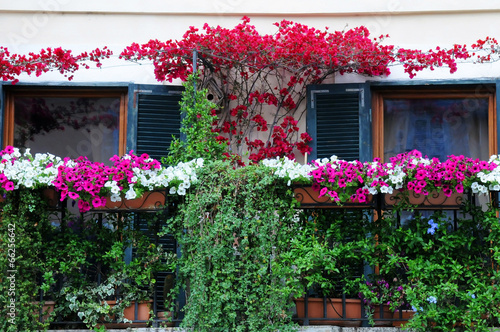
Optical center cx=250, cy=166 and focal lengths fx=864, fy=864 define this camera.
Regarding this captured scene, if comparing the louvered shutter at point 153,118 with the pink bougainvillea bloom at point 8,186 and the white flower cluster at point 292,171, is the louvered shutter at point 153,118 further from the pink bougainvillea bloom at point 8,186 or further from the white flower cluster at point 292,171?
the white flower cluster at point 292,171

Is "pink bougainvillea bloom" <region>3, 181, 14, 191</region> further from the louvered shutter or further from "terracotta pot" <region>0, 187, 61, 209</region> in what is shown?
the louvered shutter

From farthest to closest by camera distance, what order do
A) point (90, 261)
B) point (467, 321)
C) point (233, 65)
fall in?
point (233, 65), point (90, 261), point (467, 321)

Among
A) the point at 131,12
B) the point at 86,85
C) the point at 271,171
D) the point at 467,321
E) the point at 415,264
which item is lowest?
the point at 467,321

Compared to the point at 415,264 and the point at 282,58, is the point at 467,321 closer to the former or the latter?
the point at 415,264

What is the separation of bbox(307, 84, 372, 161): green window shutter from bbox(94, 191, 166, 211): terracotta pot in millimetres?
1938

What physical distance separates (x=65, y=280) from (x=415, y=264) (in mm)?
2981

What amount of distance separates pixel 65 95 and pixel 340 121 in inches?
112


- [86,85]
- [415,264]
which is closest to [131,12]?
[86,85]

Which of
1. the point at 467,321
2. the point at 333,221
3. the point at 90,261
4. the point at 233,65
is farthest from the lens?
the point at 233,65

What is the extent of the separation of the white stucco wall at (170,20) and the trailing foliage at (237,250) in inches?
85.7

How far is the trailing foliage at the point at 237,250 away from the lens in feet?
22.5

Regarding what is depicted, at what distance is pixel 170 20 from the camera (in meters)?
8.93

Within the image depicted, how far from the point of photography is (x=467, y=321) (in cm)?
677

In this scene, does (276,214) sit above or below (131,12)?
below
